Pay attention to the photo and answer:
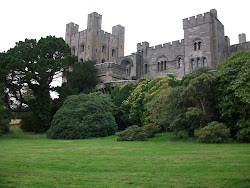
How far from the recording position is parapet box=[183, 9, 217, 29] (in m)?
33.9

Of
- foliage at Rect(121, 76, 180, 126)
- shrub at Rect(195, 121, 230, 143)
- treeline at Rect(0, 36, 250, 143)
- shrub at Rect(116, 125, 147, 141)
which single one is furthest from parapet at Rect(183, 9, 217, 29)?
shrub at Rect(195, 121, 230, 143)

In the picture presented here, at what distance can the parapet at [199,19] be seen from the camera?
33.9 metres

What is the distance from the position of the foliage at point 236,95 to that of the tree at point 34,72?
17.2m

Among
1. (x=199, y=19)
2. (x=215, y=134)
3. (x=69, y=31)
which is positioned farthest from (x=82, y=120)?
(x=69, y=31)

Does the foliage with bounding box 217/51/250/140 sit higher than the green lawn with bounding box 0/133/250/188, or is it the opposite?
the foliage with bounding box 217/51/250/140

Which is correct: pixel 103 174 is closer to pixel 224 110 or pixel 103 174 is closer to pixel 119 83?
pixel 224 110

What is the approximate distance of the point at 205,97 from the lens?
15.6m

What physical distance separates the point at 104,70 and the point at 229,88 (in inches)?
1007

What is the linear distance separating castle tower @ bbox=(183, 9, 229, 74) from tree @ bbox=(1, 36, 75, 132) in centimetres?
1781

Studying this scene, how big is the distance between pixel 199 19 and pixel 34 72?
2362 centimetres

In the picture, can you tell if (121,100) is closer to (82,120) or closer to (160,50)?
(82,120)

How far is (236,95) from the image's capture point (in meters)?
13.3

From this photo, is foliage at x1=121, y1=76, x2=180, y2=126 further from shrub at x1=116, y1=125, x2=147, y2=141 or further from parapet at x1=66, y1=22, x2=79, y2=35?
parapet at x1=66, y1=22, x2=79, y2=35

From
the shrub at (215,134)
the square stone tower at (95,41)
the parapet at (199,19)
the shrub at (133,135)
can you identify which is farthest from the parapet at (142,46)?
the shrub at (215,134)
